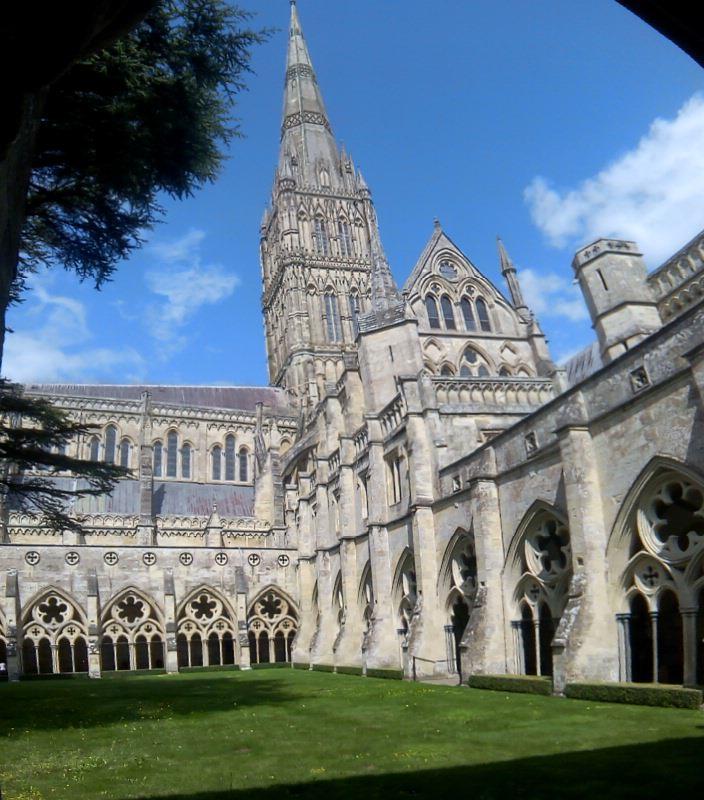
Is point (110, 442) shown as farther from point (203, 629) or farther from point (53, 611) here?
point (203, 629)

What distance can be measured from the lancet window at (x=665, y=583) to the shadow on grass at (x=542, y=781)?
4385 millimetres

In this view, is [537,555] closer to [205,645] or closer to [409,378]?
[409,378]

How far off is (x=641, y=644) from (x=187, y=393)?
150ft

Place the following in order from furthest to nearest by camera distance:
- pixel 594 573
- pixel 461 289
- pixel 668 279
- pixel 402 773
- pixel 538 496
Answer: pixel 461 289, pixel 668 279, pixel 538 496, pixel 594 573, pixel 402 773

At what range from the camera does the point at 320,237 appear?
6600cm

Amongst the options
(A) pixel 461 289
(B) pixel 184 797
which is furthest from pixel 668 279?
(B) pixel 184 797

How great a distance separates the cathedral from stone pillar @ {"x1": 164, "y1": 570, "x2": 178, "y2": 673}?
0.30ft

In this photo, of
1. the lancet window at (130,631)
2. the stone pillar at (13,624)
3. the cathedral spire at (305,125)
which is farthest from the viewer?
the cathedral spire at (305,125)

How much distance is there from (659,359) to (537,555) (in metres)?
6.11

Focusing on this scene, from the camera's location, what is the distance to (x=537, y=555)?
55.3 ft

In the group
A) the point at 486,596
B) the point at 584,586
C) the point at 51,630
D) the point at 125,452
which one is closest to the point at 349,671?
the point at 486,596

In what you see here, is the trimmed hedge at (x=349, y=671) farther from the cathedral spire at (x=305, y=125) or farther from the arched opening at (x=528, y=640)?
the cathedral spire at (x=305, y=125)

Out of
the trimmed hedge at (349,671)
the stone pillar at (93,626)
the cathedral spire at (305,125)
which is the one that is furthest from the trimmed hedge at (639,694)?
the cathedral spire at (305,125)

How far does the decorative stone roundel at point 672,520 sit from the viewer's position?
12266 millimetres
